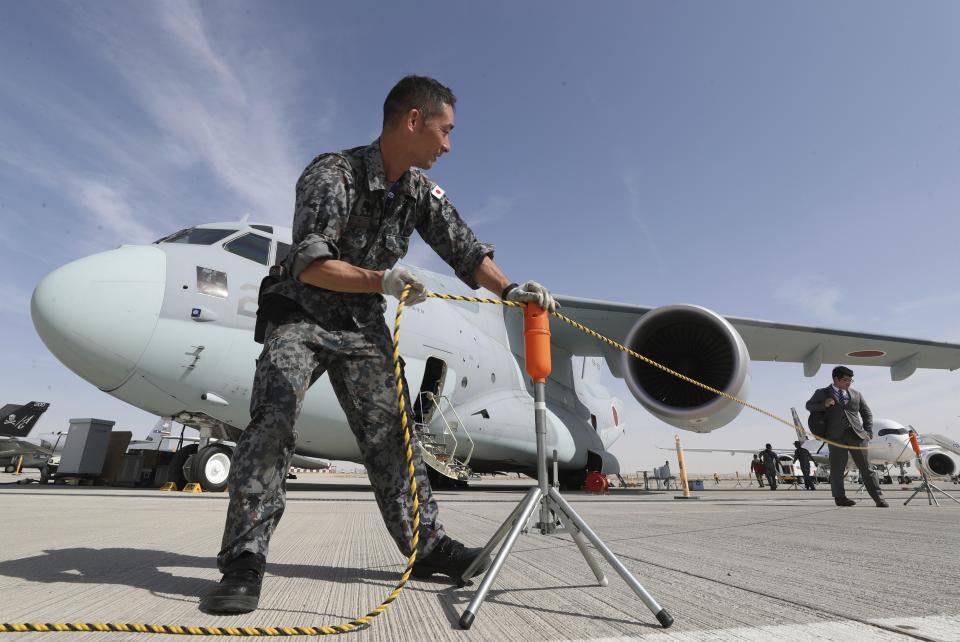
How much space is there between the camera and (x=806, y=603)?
54.6 inches

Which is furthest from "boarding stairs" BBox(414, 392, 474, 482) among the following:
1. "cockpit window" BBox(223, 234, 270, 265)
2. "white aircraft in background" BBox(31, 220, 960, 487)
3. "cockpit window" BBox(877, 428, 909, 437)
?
"cockpit window" BBox(877, 428, 909, 437)

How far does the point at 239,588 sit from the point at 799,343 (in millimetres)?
11001

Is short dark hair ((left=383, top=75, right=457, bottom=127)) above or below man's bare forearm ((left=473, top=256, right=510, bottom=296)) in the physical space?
above

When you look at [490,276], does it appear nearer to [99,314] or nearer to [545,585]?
[545,585]

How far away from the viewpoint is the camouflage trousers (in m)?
1.72

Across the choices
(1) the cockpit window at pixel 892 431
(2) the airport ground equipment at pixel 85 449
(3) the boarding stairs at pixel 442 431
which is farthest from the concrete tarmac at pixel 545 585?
(1) the cockpit window at pixel 892 431

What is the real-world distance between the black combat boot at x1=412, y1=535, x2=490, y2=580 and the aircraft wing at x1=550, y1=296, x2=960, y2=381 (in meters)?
7.91

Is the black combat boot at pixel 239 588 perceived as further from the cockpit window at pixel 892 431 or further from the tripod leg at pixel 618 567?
the cockpit window at pixel 892 431

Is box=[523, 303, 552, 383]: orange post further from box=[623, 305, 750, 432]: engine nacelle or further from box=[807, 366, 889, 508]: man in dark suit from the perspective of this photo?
box=[807, 366, 889, 508]: man in dark suit

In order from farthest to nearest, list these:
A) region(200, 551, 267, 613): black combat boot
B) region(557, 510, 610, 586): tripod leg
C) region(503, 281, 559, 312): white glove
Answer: region(503, 281, 559, 312): white glove < region(557, 510, 610, 586): tripod leg < region(200, 551, 267, 613): black combat boot

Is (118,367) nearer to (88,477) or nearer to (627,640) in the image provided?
(627,640)

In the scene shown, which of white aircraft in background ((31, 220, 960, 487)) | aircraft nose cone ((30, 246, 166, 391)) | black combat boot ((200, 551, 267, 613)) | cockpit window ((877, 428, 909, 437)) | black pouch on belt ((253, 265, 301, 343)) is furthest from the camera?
cockpit window ((877, 428, 909, 437))

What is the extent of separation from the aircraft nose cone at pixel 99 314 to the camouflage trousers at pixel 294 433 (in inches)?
174

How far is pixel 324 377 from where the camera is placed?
21.6ft
